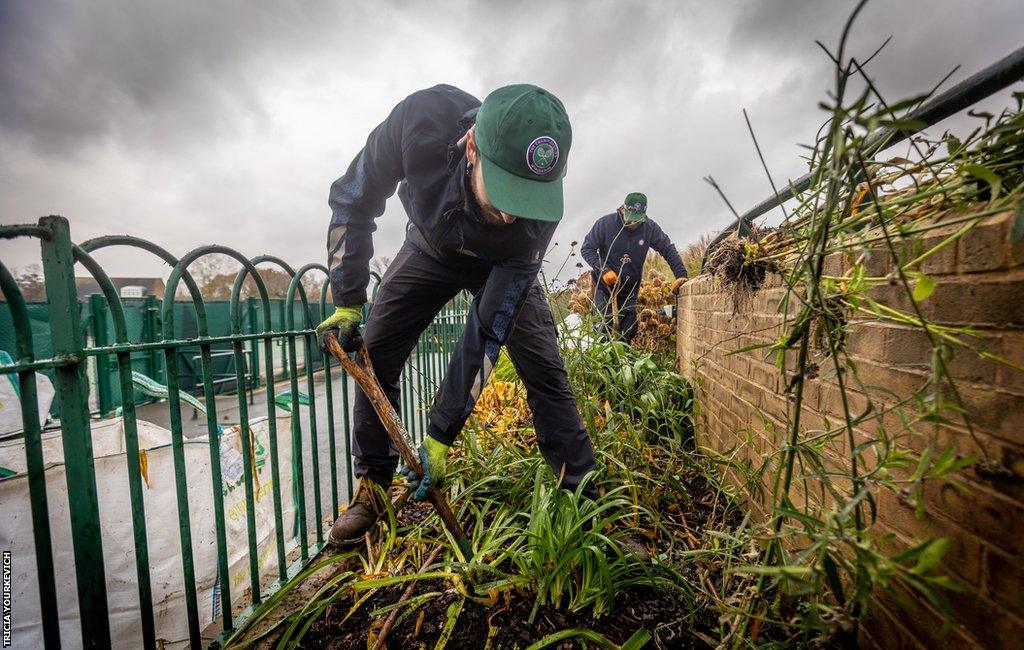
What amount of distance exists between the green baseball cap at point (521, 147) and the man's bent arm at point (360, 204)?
0.57m

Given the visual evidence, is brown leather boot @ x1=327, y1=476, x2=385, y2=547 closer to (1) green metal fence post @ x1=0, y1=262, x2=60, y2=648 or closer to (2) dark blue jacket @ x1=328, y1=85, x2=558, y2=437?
(2) dark blue jacket @ x1=328, y1=85, x2=558, y2=437

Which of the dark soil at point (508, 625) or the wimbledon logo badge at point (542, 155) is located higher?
the wimbledon logo badge at point (542, 155)

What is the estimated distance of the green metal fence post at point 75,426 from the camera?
117cm

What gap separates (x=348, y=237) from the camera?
2270 millimetres

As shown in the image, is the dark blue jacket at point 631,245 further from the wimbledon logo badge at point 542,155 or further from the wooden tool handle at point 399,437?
the wooden tool handle at point 399,437

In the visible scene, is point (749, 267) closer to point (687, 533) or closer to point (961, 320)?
point (961, 320)

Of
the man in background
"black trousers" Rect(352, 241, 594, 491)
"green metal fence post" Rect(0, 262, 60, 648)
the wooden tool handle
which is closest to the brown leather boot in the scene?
"black trousers" Rect(352, 241, 594, 491)

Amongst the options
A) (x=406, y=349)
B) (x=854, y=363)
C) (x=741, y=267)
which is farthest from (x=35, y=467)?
(x=741, y=267)

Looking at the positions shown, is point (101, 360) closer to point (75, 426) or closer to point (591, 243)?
point (75, 426)

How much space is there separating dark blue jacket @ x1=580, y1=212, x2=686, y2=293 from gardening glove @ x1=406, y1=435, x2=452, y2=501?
397cm

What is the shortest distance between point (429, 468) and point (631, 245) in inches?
183

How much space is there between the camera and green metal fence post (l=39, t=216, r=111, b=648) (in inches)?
46.1

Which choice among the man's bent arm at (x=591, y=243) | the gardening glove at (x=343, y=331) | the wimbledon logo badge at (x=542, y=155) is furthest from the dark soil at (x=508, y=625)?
the man's bent arm at (x=591, y=243)

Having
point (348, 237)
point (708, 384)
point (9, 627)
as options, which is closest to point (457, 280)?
point (348, 237)
